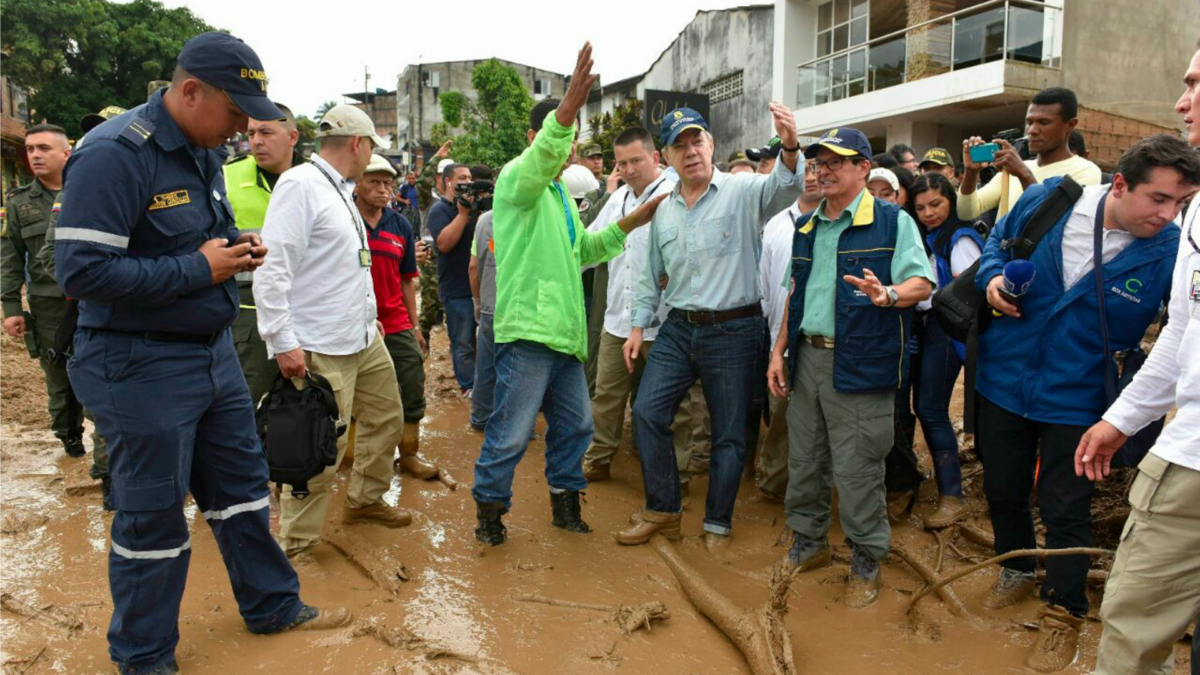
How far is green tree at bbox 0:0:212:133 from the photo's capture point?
28.5 metres

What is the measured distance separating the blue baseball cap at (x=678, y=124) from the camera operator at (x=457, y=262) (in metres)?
2.97

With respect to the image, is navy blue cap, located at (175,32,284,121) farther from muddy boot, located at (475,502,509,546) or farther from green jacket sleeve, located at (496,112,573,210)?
muddy boot, located at (475,502,509,546)

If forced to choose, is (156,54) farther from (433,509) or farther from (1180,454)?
(1180,454)

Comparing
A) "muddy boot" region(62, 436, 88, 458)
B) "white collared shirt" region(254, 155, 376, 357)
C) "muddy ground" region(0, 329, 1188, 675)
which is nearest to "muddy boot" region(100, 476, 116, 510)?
"muddy ground" region(0, 329, 1188, 675)

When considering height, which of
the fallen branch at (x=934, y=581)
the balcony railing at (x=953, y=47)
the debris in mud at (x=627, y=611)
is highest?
the balcony railing at (x=953, y=47)

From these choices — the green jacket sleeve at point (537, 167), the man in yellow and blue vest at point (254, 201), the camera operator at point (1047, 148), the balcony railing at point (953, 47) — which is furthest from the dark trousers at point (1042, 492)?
the balcony railing at point (953, 47)

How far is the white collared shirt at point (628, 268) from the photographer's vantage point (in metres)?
5.27

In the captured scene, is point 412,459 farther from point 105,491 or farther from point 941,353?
point 941,353

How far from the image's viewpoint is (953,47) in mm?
14570

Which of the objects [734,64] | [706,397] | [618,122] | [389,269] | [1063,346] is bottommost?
[706,397]

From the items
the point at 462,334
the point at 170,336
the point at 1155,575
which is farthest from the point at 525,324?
the point at 462,334

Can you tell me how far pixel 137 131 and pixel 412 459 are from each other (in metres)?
3.16

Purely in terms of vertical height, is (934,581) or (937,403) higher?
(937,403)

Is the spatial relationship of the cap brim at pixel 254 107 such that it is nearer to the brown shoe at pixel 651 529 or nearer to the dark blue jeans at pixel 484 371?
the brown shoe at pixel 651 529
